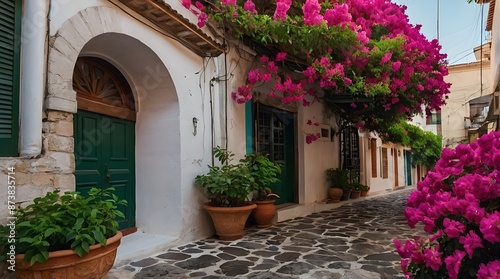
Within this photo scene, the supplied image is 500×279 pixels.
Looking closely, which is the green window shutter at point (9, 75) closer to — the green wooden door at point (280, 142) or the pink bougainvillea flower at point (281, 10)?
the pink bougainvillea flower at point (281, 10)

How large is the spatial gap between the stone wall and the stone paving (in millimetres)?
1139

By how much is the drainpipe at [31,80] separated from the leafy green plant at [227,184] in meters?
2.32

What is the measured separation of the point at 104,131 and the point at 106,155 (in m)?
0.31

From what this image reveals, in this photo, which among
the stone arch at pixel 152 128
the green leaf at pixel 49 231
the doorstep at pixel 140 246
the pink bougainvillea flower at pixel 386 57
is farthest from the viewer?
the pink bougainvillea flower at pixel 386 57

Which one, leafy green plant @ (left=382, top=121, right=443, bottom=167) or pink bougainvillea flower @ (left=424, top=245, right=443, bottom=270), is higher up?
leafy green plant @ (left=382, top=121, right=443, bottom=167)

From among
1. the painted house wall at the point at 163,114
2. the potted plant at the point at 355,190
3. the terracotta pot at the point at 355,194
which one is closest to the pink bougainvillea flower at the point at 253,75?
the painted house wall at the point at 163,114

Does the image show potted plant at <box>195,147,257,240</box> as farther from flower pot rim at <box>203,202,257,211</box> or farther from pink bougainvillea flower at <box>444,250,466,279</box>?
pink bougainvillea flower at <box>444,250,466,279</box>

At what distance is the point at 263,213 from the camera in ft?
19.0

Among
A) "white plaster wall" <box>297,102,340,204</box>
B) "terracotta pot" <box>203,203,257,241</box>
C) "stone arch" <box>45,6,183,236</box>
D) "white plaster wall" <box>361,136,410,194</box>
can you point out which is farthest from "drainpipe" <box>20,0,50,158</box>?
"white plaster wall" <box>361,136,410,194</box>

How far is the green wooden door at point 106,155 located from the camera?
404 centimetres

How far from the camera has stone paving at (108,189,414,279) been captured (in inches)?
138

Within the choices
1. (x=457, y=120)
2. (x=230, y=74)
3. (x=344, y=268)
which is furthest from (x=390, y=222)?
(x=457, y=120)

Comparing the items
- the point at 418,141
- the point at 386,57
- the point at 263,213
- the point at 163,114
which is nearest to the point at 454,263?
the point at 163,114

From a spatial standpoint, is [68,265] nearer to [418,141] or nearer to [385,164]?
[385,164]
